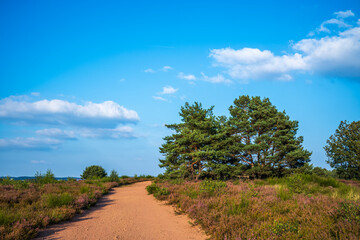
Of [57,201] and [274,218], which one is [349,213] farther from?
[57,201]

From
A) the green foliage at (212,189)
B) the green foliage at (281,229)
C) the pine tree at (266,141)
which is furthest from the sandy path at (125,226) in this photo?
the pine tree at (266,141)

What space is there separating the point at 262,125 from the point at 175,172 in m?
10.7

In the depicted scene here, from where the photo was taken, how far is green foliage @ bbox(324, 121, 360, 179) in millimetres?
31500

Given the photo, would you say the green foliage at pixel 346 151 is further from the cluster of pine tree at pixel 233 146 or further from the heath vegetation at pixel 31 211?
the heath vegetation at pixel 31 211

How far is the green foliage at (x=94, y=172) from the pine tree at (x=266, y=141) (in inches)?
805

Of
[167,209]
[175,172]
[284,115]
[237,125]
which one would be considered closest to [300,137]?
[284,115]

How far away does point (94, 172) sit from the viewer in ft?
104

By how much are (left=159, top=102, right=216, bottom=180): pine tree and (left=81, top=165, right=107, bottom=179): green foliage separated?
13.7 metres

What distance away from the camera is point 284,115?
79.4ft

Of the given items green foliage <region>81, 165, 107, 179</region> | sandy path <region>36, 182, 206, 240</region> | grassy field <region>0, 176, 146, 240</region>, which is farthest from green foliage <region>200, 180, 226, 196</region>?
green foliage <region>81, 165, 107, 179</region>

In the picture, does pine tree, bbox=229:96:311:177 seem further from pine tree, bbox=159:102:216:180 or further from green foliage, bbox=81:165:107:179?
green foliage, bbox=81:165:107:179

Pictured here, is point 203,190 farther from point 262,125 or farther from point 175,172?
point 262,125

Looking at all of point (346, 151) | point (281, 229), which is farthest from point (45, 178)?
point (346, 151)

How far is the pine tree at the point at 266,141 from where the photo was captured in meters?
21.5
